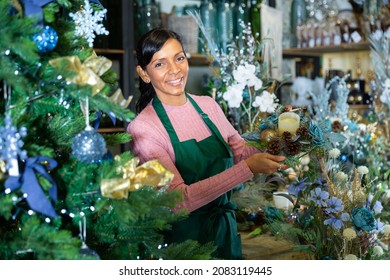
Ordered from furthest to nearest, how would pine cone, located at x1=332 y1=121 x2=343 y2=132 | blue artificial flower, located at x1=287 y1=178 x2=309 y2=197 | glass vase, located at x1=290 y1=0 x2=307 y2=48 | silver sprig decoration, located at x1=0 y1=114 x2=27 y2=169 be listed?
glass vase, located at x1=290 y1=0 x2=307 y2=48, pine cone, located at x1=332 y1=121 x2=343 y2=132, blue artificial flower, located at x1=287 y1=178 x2=309 y2=197, silver sprig decoration, located at x1=0 y1=114 x2=27 y2=169

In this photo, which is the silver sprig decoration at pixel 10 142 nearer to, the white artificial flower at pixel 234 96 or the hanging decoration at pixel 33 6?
the hanging decoration at pixel 33 6

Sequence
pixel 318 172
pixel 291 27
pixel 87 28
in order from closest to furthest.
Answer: pixel 87 28 → pixel 318 172 → pixel 291 27

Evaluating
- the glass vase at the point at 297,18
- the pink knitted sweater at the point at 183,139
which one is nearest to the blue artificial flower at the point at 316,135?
the pink knitted sweater at the point at 183,139

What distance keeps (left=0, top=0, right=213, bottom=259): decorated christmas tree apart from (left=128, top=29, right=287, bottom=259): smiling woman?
21.4 inches

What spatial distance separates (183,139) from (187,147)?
0.13 feet

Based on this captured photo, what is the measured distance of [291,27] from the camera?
15.5 feet

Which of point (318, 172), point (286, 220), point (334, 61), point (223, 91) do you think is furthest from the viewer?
point (334, 61)

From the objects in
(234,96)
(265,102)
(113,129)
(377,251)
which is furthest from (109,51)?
(377,251)

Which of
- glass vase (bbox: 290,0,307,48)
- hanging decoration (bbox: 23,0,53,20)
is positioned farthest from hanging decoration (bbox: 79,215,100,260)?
glass vase (bbox: 290,0,307,48)

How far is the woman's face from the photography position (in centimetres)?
197

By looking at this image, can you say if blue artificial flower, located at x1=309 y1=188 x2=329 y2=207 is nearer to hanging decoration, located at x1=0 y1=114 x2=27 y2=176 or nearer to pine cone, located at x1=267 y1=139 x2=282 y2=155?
pine cone, located at x1=267 y1=139 x2=282 y2=155

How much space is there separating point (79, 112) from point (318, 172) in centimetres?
140
